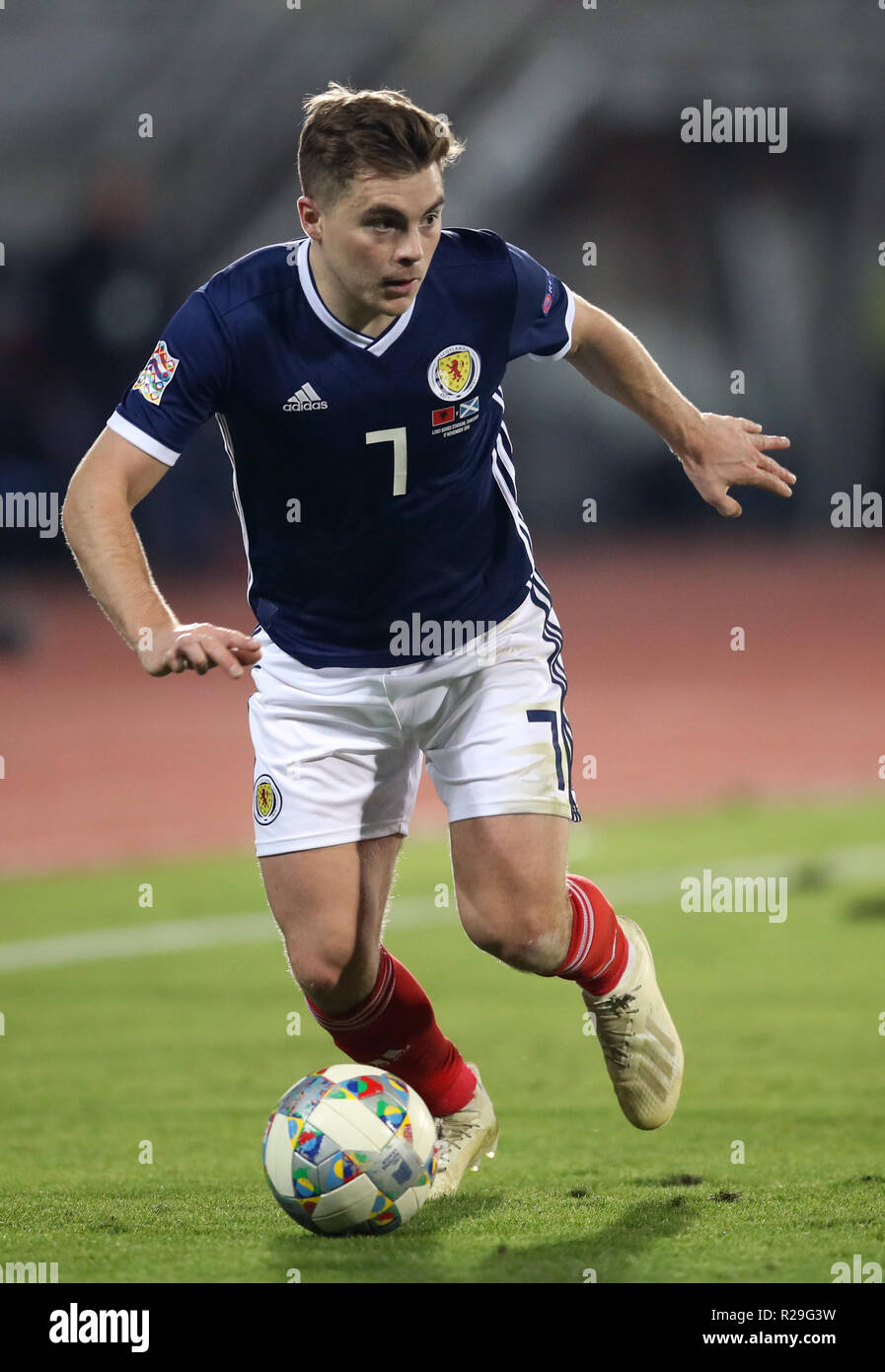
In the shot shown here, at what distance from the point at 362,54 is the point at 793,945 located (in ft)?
61.1

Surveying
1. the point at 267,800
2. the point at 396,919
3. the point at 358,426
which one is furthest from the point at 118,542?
the point at 396,919

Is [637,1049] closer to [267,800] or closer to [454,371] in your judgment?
[267,800]

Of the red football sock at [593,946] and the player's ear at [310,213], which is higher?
the player's ear at [310,213]

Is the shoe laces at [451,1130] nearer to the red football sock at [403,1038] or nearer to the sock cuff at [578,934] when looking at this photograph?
the red football sock at [403,1038]

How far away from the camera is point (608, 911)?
16.6 ft

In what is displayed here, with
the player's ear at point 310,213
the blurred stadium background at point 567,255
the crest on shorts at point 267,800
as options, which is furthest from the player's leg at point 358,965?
the blurred stadium background at point 567,255

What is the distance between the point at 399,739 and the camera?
16.1 ft

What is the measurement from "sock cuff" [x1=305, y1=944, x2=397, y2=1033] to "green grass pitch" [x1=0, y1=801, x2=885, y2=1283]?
464 millimetres

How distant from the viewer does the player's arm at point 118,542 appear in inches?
161

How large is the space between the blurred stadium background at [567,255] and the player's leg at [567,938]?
1265 centimetres

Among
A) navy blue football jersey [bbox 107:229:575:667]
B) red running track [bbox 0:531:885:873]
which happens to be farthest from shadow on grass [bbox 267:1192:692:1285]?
red running track [bbox 0:531:885:873]

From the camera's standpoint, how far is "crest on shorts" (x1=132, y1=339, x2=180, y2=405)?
14.4 feet

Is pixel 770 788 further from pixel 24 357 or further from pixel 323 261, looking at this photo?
pixel 24 357

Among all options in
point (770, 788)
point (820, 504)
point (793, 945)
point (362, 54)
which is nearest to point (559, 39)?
point (362, 54)
